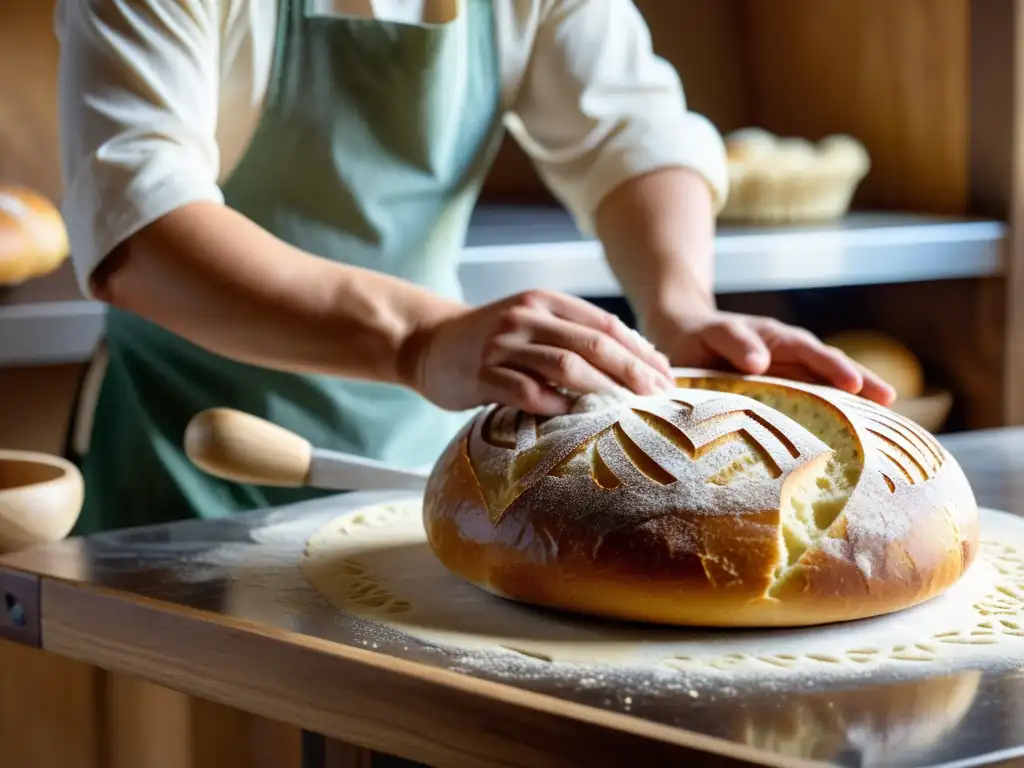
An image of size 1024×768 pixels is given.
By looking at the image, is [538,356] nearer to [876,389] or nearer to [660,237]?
[876,389]

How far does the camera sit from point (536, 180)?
7.97ft

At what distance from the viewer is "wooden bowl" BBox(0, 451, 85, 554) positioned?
0.94m

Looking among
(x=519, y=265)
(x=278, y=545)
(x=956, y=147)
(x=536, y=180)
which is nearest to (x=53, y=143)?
(x=519, y=265)

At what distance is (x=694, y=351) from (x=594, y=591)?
0.33 metres

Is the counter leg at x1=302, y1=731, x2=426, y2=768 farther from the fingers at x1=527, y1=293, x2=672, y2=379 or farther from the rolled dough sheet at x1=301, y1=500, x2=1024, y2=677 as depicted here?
the fingers at x1=527, y1=293, x2=672, y2=379

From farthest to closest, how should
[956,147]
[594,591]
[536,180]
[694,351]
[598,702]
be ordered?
[536,180], [956,147], [694,351], [594,591], [598,702]

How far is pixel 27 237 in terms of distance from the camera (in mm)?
1623

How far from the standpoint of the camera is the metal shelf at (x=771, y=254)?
1.78 metres

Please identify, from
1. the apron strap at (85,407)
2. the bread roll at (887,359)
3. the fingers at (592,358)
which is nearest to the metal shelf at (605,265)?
the bread roll at (887,359)

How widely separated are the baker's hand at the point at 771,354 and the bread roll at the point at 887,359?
108 centimetres

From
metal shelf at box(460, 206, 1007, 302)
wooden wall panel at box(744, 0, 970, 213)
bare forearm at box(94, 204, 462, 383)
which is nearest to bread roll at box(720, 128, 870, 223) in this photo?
metal shelf at box(460, 206, 1007, 302)

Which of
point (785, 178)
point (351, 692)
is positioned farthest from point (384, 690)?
point (785, 178)

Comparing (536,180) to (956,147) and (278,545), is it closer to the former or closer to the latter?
(956,147)

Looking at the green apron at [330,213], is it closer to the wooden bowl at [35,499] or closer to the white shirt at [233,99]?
the white shirt at [233,99]
